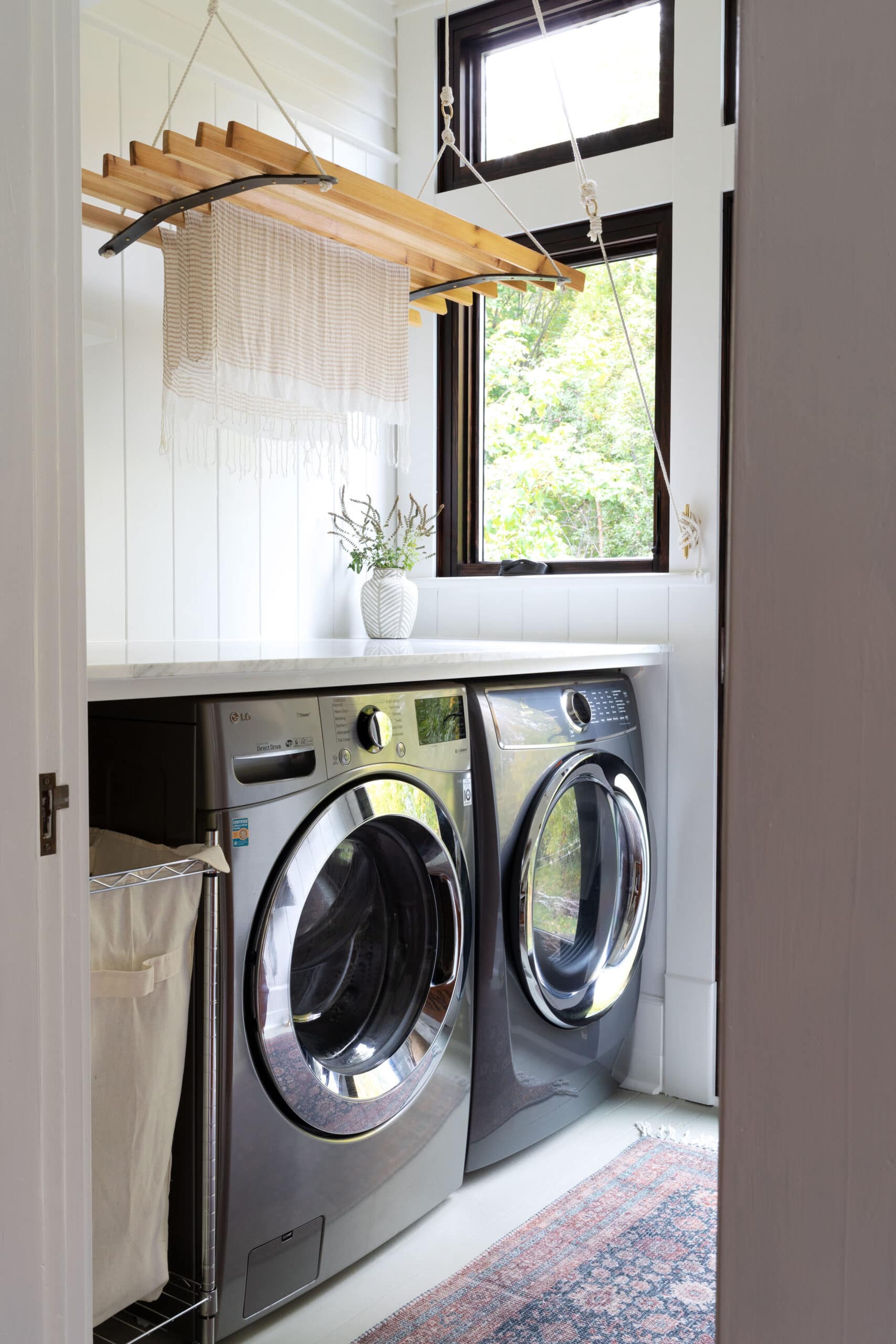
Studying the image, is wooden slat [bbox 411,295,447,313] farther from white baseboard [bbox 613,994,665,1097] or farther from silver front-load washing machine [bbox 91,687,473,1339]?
white baseboard [bbox 613,994,665,1097]

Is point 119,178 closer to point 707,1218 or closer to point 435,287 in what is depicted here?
point 435,287

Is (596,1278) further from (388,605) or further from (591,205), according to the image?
(591,205)

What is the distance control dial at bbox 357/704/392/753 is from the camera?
1.81m

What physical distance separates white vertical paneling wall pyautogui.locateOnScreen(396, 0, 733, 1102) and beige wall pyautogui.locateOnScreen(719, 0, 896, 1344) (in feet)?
7.71

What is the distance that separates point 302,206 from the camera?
2.00 meters

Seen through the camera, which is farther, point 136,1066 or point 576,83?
point 576,83

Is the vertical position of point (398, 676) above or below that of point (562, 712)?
above

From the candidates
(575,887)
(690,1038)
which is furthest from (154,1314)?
(690,1038)

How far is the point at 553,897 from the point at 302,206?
1.51 m

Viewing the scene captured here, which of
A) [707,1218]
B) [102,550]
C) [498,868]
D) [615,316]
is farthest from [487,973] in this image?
[615,316]

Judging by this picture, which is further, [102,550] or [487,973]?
[102,550]

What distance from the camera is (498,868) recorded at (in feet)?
6.92

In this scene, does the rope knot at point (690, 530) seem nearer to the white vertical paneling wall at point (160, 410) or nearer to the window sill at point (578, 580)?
the window sill at point (578, 580)

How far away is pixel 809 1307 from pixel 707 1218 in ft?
6.54
